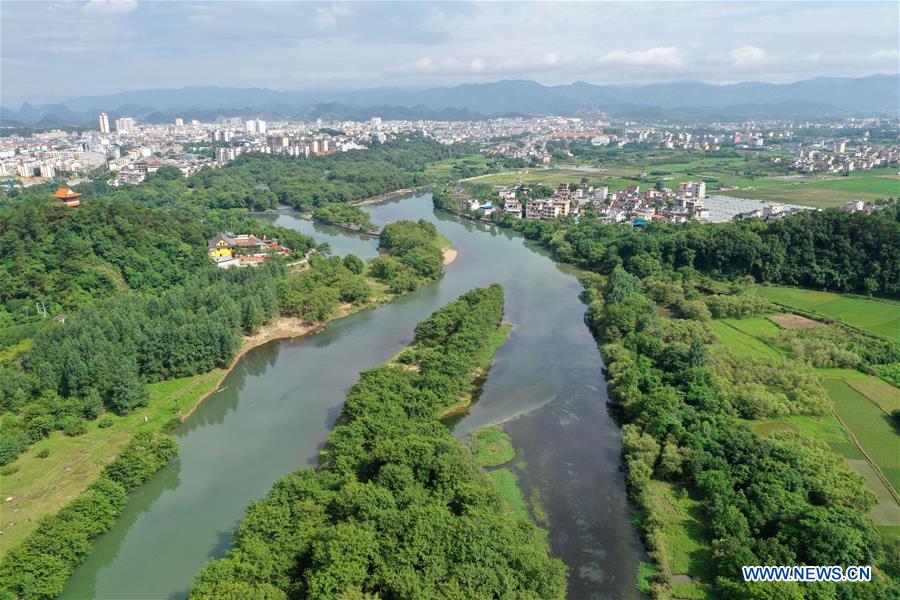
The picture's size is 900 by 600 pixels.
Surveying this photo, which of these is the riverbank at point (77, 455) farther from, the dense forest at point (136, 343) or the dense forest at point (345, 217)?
the dense forest at point (345, 217)

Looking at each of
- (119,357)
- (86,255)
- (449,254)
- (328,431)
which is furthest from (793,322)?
(86,255)

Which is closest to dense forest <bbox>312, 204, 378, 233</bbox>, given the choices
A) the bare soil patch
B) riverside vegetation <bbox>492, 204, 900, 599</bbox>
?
riverside vegetation <bbox>492, 204, 900, 599</bbox>

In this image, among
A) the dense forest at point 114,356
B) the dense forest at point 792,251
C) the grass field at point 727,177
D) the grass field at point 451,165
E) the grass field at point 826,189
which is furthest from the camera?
the grass field at point 451,165

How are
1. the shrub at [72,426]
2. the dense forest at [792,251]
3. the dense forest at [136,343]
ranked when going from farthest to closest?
the dense forest at [792,251] < the dense forest at [136,343] < the shrub at [72,426]

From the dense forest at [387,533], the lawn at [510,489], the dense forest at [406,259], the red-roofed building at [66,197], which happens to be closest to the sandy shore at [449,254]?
the dense forest at [406,259]

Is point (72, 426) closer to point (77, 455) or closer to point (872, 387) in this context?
point (77, 455)
